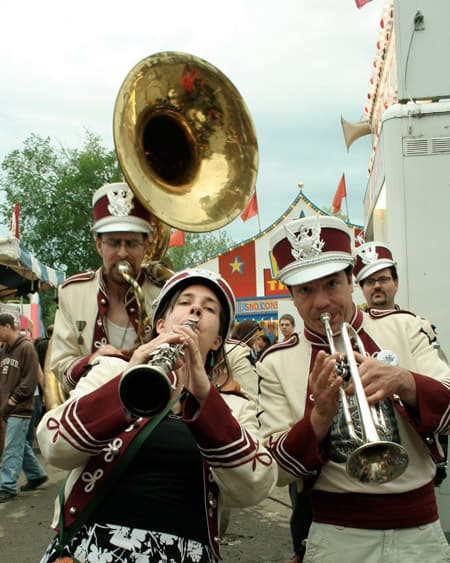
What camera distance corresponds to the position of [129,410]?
5.48 ft

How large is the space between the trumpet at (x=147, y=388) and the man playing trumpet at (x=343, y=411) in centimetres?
60

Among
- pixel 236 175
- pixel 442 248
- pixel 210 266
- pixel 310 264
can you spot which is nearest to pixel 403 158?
pixel 442 248

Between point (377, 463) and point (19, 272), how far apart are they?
364 inches

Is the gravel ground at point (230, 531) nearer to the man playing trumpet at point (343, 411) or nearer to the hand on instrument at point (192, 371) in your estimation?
the man playing trumpet at point (343, 411)

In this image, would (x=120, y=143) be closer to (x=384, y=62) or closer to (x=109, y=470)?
(x=109, y=470)

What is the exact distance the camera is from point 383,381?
6.68ft

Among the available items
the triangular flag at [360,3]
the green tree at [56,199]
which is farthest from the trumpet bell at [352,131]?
the green tree at [56,199]

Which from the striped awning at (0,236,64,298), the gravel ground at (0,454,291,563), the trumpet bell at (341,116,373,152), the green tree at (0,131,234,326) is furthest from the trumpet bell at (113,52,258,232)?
the green tree at (0,131,234,326)

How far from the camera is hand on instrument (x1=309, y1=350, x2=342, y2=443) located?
78.7 inches

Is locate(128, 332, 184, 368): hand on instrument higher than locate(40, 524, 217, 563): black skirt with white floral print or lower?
higher

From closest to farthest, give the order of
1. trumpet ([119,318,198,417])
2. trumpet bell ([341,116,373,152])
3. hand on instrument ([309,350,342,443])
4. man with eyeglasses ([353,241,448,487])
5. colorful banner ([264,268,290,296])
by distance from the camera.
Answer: trumpet ([119,318,198,417])
hand on instrument ([309,350,342,443])
man with eyeglasses ([353,241,448,487])
trumpet bell ([341,116,373,152])
colorful banner ([264,268,290,296])

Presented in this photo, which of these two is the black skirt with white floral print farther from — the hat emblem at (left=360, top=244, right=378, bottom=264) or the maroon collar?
the hat emblem at (left=360, top=244, right=378, bottom=264)

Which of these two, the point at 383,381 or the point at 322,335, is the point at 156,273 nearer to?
the point at 322,335

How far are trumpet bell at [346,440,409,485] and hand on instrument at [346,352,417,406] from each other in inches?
6.9
